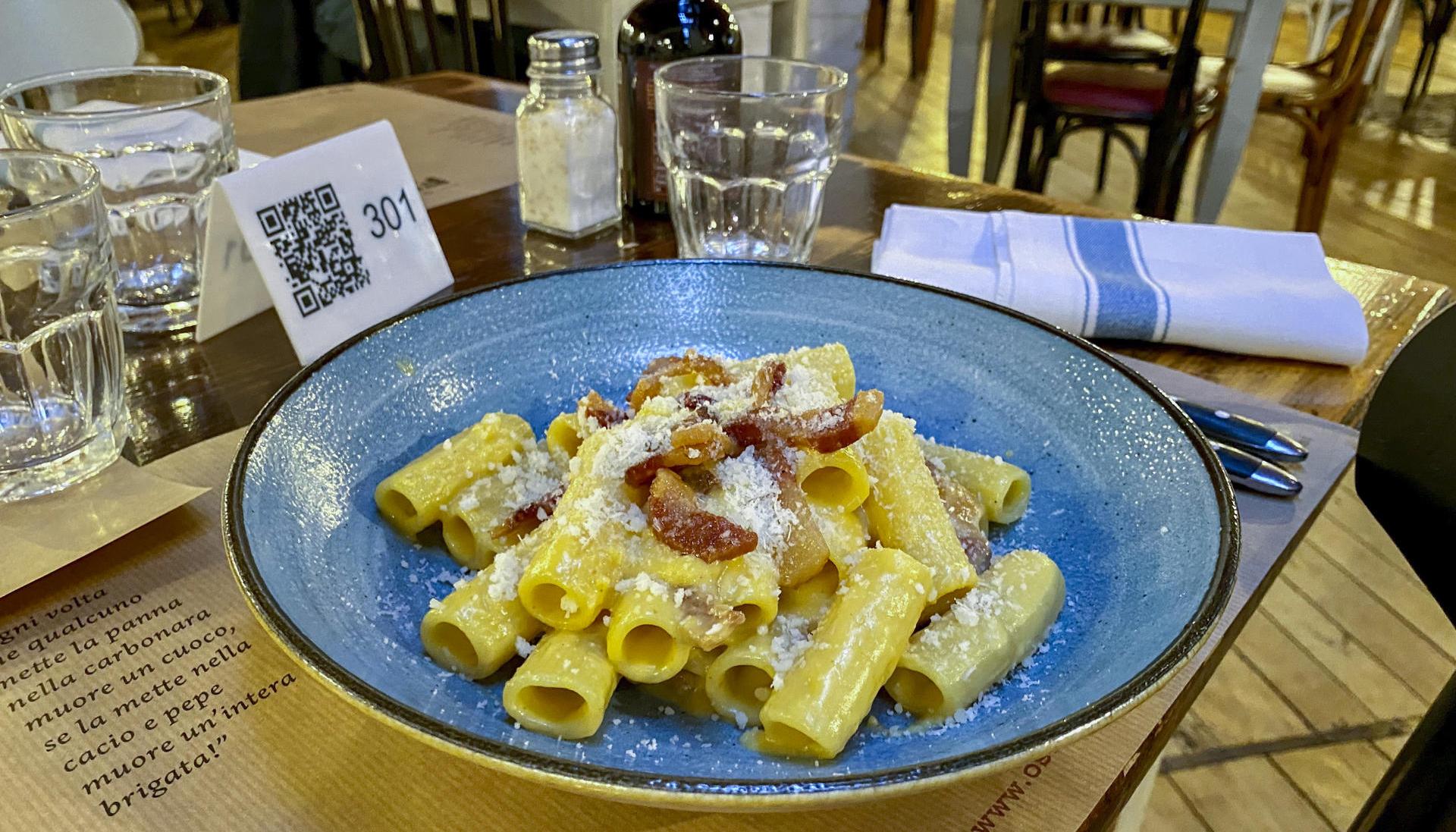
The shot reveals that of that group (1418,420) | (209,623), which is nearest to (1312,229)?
(1418,420)

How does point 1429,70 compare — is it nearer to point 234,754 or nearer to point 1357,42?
point 1357,42

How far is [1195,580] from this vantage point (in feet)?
1.79

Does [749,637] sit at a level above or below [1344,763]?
above

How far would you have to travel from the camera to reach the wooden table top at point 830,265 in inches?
34.0

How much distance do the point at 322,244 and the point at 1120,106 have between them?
2.47m

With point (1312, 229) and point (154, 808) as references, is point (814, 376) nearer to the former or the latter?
point (154, 808)

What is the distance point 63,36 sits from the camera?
2.04m

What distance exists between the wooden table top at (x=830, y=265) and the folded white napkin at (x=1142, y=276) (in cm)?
3

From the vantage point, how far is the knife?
2.73 feet

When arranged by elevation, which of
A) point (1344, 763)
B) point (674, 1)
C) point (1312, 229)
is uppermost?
point (674, 1)

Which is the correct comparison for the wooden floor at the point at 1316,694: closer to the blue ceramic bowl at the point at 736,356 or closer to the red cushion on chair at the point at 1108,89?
the blue ceramic bowl at the point at 736,356

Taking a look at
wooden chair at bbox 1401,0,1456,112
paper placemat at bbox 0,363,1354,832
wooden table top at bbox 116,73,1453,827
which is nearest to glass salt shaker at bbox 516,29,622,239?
wooden table top at bbox 116,73,1453,827

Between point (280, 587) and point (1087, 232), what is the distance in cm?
103

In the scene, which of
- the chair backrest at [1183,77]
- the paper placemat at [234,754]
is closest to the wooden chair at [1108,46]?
the chair backrest at [1183,77]
